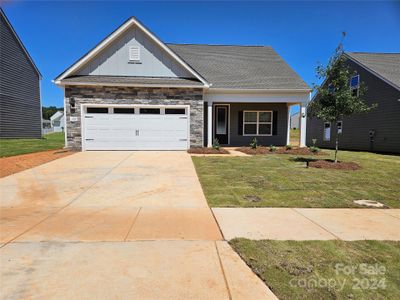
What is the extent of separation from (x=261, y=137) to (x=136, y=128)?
8.14 meters

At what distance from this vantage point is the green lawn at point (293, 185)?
5.65 meters

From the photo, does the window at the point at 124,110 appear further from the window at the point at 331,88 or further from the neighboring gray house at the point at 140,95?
the window at the point at 331,88

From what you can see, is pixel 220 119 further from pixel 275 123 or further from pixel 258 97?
pixel 275 123

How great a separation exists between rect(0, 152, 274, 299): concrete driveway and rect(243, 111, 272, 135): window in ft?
37.4

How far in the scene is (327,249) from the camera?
338 centimetres

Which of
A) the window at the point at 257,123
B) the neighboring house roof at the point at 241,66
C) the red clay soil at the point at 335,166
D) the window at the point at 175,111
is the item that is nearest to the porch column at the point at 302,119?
the neighboring house roof at the point at 241,66

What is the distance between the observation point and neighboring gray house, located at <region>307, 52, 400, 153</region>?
16.3m

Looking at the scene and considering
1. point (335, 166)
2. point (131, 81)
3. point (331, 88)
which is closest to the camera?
point (335, 166)

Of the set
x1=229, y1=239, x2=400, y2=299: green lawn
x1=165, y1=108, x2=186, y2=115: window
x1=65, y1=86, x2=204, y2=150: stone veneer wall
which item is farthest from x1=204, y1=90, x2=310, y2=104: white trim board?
x1=229, y1=239, x2=400, y2=299: green lawn

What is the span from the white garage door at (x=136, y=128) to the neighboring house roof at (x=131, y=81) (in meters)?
1.25

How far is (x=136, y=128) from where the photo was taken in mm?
13789

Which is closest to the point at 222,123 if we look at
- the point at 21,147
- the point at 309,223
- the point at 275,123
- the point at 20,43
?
the point at 275,123

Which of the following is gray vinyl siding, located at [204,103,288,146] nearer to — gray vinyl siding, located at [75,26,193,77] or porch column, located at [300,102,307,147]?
porch column, located at [300,102,307,147]

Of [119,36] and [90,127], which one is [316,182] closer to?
[90,127]
